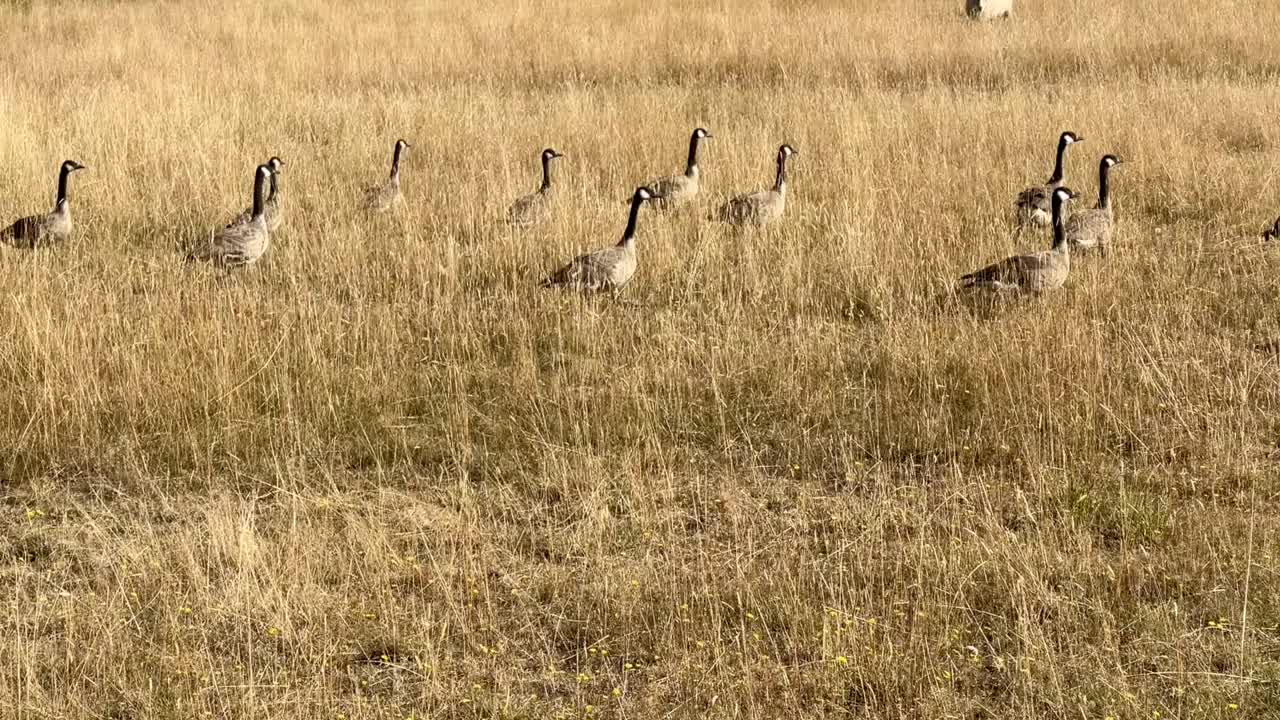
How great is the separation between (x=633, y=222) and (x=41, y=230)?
4518 mm

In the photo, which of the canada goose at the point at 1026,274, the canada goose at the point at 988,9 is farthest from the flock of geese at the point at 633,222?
the canada goose at the point at 988,9

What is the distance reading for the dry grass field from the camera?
4.80 m

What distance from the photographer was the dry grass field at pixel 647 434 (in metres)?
4.80

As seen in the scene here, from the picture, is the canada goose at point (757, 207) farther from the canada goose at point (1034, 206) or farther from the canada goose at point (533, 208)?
the canada goose at point (1034, 206)

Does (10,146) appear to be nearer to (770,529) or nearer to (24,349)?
(24,349)

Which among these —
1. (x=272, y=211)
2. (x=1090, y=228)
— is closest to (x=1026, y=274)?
(x=1090, y=228)

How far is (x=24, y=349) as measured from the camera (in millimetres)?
7574

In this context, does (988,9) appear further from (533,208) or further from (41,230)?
(41,230)

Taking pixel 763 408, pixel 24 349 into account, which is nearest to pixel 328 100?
pixel 24 349

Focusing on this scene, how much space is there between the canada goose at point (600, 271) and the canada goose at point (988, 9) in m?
13.9

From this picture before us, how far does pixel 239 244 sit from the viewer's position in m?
9.68

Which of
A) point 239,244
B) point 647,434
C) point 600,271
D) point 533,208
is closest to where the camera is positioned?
point 647,434

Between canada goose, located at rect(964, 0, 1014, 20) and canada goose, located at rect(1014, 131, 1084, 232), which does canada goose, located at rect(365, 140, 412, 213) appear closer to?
canada goose, located at rect(1014, 131, 1084, 232)

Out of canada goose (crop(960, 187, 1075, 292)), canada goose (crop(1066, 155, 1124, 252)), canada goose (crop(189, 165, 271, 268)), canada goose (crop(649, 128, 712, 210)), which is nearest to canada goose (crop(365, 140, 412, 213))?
canada goose (crop(189, 165, 271, 268))
